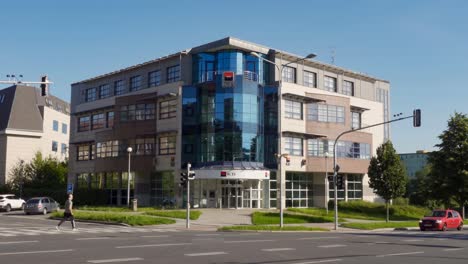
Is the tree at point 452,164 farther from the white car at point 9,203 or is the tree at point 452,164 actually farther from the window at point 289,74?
the white car at point 9,203

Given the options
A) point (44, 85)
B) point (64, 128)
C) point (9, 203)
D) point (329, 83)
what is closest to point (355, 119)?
point (329, 83)

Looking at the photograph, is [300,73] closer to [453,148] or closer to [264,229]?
[453,148]

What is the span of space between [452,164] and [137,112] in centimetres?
3298

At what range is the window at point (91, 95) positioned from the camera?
225 ft

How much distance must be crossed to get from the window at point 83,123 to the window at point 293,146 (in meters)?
27.2

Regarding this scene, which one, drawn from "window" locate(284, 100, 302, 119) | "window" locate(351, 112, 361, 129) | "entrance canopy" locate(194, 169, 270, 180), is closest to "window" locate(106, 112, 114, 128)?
"entrance canopy" locate(194, 169, 270, 180)

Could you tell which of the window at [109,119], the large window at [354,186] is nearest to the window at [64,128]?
the window at [109,119]

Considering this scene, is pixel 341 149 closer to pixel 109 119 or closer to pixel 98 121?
pixel 109 119

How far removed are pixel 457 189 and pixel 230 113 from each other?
78.0ft

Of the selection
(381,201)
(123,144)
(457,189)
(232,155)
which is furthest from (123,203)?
(457,189)

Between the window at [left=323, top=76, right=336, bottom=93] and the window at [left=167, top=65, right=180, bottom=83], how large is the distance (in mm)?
16783

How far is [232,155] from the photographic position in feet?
166

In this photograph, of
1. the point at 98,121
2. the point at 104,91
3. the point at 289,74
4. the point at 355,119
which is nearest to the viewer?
the point at 289,74

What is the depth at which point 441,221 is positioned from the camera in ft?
125
